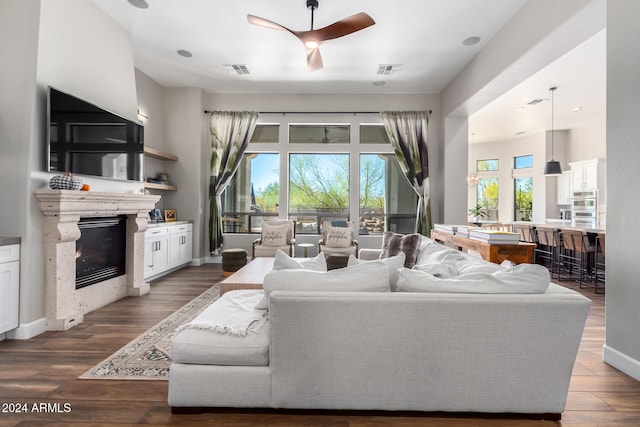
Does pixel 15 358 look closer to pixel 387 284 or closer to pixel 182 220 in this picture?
pixel 387 284

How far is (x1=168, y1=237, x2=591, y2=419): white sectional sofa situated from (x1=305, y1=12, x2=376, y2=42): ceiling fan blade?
2630mm

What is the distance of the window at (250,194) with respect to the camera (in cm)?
682

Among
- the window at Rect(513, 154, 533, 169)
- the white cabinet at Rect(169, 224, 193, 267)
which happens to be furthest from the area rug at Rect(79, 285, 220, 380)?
the window at Rect(513, 154, 533, 169)

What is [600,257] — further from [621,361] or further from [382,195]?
[621,361]

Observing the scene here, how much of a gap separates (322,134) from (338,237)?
7.01ft

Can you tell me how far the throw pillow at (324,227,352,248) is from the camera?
Answer: 235 inches

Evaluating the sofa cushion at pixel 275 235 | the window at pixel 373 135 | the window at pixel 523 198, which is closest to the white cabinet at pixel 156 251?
the sofa cushion at pixel 275 235

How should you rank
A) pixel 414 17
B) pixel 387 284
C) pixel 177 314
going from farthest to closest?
1. pixel 414 17
2. pixel 177 314
3. pixel 387 284

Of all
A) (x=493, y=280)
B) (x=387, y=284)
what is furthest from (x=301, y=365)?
(x=493, y=280)

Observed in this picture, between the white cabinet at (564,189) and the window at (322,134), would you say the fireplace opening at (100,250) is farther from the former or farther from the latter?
the white cabinet at (564,189)

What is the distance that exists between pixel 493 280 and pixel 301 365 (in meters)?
1.07

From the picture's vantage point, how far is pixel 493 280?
1757 millimetres

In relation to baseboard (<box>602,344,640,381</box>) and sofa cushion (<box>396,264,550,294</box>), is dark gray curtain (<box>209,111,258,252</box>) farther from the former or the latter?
baseboard (<box>602,344,640,381</box>)

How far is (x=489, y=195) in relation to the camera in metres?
10.9
